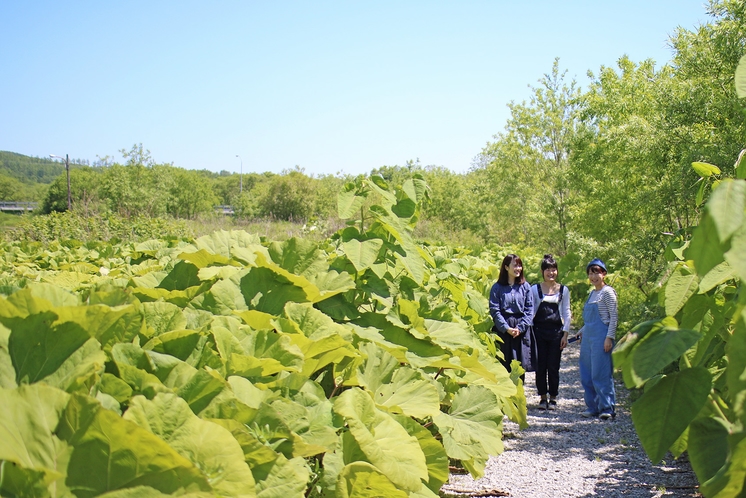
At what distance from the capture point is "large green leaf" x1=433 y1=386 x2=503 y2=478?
7.22 feet

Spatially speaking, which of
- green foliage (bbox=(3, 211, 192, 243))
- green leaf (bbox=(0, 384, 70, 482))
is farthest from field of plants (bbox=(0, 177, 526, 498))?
green foliage (bbox=(3, 211, 192, 243))

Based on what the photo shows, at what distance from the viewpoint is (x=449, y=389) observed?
113 inches

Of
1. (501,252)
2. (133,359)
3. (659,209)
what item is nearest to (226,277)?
(133,359)

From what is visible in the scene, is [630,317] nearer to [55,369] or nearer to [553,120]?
[55,369]

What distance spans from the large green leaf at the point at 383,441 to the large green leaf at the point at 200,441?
0.44 meters

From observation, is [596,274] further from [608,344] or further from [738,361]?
[738,361]

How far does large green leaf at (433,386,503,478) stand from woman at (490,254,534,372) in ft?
16.6

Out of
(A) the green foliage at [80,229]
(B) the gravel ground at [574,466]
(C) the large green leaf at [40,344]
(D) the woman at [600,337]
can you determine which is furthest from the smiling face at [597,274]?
(A) the green foliage at [80,229]

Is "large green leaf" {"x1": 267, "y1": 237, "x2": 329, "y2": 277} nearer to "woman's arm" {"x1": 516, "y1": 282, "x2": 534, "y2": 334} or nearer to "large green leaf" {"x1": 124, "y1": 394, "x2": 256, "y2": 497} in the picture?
"large green leaf" {"x1": 124, "y1": 394, "x2": 256, "y2": 497}

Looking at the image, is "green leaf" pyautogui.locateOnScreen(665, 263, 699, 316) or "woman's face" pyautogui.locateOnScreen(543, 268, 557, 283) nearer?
"green leaf" pyautogui.locateOnScreen(665, 263, 699, 316)

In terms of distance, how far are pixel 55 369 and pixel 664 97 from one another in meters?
7.88

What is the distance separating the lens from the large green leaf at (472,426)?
2.20 meters

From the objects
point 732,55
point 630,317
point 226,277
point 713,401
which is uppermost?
point 732,55

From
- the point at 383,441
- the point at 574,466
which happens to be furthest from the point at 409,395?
the point at 574,466
